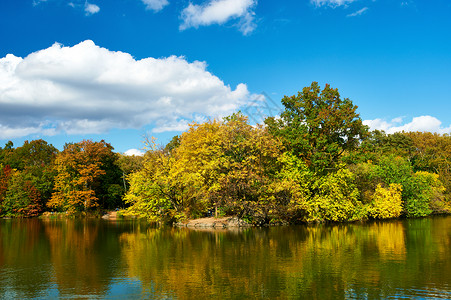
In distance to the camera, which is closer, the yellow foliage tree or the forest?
the forest

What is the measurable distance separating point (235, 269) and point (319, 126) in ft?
99.8

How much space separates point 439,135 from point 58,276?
77.7m

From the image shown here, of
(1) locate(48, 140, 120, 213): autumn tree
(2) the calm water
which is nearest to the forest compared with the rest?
(2) the calm water

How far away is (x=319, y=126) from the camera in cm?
4378

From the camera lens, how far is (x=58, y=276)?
55.1 ft

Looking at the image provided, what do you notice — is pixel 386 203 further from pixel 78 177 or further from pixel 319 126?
pixel 78 177

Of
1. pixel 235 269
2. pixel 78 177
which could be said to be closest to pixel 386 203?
pixel 235 269

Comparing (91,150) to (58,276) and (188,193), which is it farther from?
(58,276)

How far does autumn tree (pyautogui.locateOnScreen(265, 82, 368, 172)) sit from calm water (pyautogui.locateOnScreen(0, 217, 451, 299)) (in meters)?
17.3

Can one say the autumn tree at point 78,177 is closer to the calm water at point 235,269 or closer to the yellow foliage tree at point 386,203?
the calm water at point 235,269

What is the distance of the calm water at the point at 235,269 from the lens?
13516mm

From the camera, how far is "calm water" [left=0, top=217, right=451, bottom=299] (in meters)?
13.5

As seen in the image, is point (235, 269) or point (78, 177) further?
point (78, 177)

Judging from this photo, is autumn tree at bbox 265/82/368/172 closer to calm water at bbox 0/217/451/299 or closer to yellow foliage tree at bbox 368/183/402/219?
yellow foliage tree at bbox 368/183/402/219
